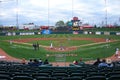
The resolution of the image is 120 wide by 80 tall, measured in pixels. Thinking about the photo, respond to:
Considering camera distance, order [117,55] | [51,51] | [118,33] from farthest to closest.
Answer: [118,33] < [51,51] < [117,55]

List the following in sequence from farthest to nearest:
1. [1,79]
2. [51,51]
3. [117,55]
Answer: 1. [51,51]
2. [117,55]
3. [1,79]

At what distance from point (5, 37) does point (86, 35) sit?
15.4 metres

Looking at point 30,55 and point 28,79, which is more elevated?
point 28,79

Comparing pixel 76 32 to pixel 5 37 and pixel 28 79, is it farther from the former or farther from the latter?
pixel 28 79

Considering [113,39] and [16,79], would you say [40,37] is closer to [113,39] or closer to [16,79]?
[113,39]

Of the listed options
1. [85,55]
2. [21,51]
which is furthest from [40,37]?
[85,55]

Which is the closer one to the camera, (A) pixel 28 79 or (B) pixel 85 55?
(A) pixel 28 79

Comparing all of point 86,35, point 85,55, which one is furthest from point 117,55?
point 86,35

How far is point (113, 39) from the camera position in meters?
49.0

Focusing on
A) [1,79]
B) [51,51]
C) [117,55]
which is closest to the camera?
[1,79]

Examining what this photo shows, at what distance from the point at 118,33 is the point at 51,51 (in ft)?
51.9

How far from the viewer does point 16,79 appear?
319 inches

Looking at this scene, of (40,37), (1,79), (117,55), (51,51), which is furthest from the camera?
(40,37)

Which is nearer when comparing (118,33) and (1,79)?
(1,79)
